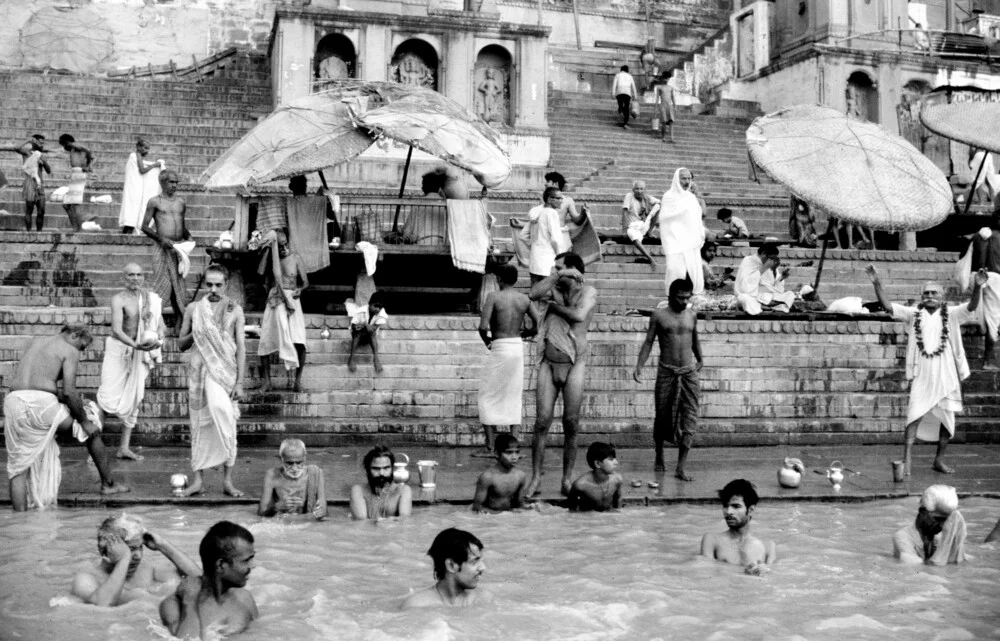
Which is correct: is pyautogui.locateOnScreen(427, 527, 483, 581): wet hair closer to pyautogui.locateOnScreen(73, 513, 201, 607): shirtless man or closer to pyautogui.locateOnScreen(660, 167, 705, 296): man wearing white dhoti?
pyautogui.locateOnScreen(73, 513, 201, 607): shirtless man

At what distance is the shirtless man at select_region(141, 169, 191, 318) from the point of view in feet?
37.9

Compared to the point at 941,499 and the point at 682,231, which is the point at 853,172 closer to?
the point at 682,231

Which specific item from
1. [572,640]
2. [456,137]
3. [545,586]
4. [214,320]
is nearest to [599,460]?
[545,586]

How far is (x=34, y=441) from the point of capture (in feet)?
24.7

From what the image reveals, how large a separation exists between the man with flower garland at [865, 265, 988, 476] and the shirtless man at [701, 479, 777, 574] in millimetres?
3250

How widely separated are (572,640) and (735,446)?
223 inches

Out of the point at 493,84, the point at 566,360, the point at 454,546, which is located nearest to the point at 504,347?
the point at 566,360

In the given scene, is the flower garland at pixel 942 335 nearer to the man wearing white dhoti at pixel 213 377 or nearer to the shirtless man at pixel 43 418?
the man wearing white dhoti at pixel 213 377

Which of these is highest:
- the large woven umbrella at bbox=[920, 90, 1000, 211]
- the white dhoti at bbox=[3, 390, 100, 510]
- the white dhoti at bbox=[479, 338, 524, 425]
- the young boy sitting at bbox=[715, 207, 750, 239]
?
the large woven umbrella at bbox=[920, 90, 1000, 211]

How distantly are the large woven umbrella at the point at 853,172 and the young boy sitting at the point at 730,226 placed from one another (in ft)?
13.7

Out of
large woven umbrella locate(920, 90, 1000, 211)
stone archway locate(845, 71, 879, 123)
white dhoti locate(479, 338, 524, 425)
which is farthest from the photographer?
stone archway locate(845, 71, 879, 123)

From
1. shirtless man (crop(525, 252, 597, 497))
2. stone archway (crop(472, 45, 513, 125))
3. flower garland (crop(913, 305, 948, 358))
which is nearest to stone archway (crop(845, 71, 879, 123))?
stone archway (crop(472, 45, 513, 125))

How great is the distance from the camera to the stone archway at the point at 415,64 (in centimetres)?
1998

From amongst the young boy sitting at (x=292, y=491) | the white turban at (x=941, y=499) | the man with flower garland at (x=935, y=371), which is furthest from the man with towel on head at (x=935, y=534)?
the young boy sitting at (x=292, y=491)
